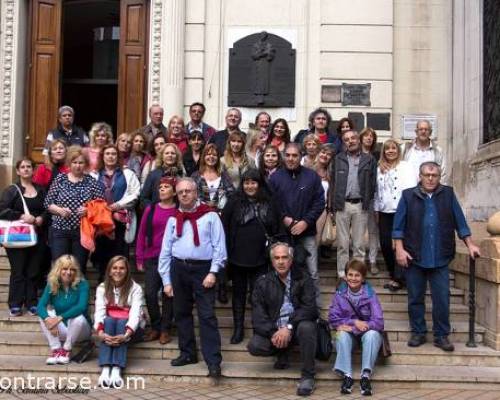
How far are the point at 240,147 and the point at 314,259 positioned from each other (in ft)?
5.12

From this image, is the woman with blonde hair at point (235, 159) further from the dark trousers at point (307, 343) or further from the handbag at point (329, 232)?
the dark trousers at point (307, 343)

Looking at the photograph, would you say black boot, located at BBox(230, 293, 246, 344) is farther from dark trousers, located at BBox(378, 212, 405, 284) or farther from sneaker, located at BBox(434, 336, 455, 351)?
sneaker, located at BBox(434, 336, 455, 351)

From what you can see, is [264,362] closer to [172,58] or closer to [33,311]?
[33,311]

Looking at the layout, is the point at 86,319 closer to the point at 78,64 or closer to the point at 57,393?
→ the point at 57,393

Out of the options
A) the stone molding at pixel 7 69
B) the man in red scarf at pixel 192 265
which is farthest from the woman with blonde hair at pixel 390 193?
the stone molding at pixel 7 69

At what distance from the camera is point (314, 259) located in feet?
22.3

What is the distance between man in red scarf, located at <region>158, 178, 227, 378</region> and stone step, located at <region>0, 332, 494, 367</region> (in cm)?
38

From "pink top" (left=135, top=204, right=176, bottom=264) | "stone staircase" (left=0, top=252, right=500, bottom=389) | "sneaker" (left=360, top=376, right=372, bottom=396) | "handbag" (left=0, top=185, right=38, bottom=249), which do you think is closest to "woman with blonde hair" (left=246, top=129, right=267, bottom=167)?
"pink top" (left=135, top=204, right=176, bottom=264)

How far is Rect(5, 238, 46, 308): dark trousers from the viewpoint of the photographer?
702 centimetres

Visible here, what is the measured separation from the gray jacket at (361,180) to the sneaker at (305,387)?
2378 mm

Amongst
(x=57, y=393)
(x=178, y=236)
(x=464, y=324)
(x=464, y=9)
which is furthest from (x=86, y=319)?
(x=464, y=9)

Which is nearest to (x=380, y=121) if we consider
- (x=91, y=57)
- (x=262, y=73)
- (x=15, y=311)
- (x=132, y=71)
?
(x=262, y=73)

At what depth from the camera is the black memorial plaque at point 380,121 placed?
10.7 m

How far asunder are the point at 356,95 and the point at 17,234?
624cm
